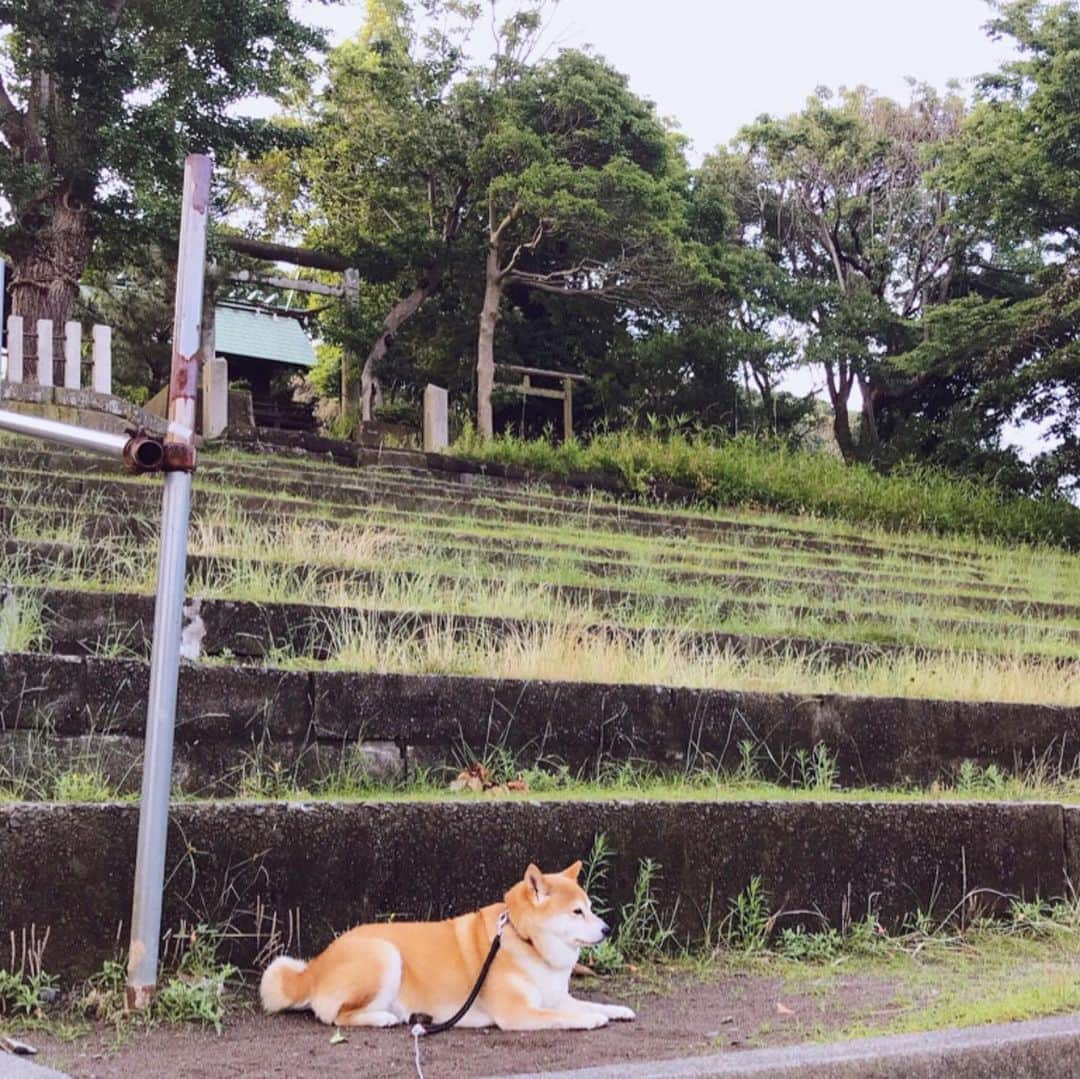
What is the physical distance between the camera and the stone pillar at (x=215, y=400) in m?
15.2

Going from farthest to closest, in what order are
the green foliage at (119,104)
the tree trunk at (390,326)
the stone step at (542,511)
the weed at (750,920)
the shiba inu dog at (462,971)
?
1. the tree trunk at (390,326)
2. the green foliage at (119,104)
3. the stone step at (542,511)
4. the weed at (750,920)
5. the shiba inu dog at (462,971)

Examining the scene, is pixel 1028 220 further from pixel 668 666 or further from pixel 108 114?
pixel 668 666

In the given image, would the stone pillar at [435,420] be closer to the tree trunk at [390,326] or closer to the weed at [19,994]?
the tree trunk at [390,326]

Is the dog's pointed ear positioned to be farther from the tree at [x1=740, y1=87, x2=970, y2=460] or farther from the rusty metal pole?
the tree at [x1=740, y1=87, x2=970, y2=460]

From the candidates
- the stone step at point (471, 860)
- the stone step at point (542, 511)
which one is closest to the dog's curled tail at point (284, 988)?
the stone step at point (471, 860)

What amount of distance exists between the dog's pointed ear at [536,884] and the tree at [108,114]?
12998 millimetres

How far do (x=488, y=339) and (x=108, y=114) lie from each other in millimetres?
6850

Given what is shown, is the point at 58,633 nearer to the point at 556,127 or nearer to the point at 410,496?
the point at 410,496

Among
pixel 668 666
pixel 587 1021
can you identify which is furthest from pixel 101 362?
pixel 587 1021

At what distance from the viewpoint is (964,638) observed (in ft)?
25.4

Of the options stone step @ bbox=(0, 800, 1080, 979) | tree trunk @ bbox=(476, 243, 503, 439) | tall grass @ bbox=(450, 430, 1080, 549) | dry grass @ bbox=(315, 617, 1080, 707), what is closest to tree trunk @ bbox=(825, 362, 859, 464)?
tall grass @ bbox=(450, 430, 1080, 549)

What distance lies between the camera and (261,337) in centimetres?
2542

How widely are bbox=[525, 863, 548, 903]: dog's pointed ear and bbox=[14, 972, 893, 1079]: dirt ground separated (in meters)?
0.32

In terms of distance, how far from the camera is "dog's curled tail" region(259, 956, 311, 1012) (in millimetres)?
2967
